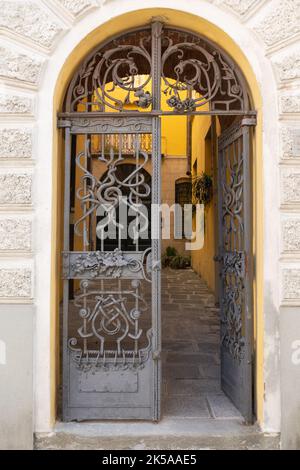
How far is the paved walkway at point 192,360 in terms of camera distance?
12.9ft

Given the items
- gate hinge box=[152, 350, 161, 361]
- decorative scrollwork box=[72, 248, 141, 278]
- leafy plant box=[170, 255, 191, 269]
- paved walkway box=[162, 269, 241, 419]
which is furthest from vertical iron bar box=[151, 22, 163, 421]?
leafy plant box=[170, 255, 191, 269]

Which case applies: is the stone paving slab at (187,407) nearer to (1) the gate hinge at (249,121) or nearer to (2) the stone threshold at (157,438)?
(2) the stone threshold at (157,438)

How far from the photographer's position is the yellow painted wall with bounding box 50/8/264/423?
11.5ft

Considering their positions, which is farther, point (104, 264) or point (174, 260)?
point (174, 260)

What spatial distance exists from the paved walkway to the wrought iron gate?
246 millimetres

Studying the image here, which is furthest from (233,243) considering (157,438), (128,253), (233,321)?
(157,438)

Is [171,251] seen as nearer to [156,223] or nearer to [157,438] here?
[156,223]

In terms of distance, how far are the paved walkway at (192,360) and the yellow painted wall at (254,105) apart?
0.66m

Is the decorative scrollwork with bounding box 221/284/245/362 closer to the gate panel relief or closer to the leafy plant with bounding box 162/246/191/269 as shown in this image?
the gate panel relief

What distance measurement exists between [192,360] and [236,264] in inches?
84.0

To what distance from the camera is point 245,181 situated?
12.3 ft

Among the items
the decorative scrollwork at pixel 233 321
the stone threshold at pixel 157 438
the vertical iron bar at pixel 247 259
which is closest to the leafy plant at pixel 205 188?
the decorative scrollwork at pixel 233 321

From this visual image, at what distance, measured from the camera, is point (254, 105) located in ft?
12.0

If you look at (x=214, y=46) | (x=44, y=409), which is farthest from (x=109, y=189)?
(x=44, y=409)
